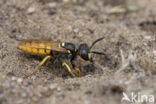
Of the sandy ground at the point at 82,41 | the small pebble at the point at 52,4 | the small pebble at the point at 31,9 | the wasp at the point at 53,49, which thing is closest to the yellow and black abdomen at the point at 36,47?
the wasp at the point at 53,49

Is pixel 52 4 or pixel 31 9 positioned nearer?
pixel 31 9

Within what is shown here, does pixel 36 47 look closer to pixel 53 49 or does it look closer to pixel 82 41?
pixel 53 49

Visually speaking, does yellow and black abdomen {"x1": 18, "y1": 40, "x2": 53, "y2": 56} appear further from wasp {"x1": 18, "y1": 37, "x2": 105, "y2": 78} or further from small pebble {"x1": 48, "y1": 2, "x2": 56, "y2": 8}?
small pebble {"x1": 48, "y1": 2, "x2": 56, "y2": 8}

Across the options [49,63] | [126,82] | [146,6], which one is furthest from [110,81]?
[146,6]

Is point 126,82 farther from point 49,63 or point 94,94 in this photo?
point 49,63

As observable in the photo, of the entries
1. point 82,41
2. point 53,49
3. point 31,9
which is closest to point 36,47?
point 53,49

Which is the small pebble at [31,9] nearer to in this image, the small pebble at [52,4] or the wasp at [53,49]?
the small pebble at [52,4]
